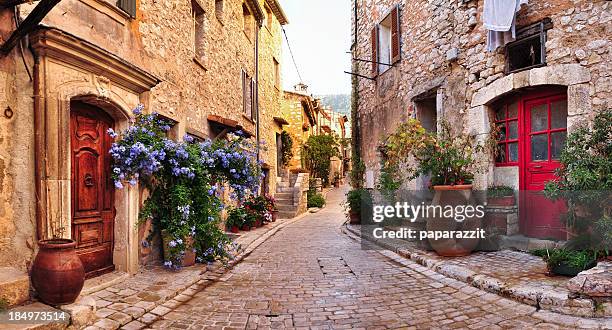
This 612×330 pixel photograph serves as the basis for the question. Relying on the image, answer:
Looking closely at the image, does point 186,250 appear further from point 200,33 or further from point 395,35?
point 395,35

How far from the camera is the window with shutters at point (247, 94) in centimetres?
1215

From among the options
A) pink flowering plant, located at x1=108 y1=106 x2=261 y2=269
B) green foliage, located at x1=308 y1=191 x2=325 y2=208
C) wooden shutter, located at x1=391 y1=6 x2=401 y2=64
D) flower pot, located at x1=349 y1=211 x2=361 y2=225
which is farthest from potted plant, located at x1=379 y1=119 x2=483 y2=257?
green foliage, located at x1=308 y1=191 x2=325 y2=208

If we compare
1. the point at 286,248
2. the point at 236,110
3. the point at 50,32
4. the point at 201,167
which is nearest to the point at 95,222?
the point at 201,167

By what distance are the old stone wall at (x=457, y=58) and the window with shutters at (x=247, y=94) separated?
12.6 ft

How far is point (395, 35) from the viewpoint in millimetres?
10023

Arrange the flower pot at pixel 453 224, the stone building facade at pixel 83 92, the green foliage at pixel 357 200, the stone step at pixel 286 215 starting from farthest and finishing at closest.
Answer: the stone step at pixel 286 215 → the green foliage at pixel 357 200 → the flower pot at pixel 453 224 → the stone building facade at pixel 83 92

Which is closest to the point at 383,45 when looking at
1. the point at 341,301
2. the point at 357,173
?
the point at 357,173

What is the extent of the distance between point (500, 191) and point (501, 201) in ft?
0.55

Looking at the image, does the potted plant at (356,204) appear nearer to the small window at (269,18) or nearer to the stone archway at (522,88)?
the stone archway at (522,88)

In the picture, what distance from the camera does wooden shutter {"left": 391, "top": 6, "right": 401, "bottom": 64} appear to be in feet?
32.4

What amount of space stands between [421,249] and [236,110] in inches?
273

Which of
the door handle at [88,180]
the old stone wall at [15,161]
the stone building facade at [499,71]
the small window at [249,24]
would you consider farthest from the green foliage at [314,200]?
the old stone wall at [15,161]

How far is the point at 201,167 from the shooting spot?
5707mm

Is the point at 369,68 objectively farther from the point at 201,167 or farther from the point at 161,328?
the point at 161,328
